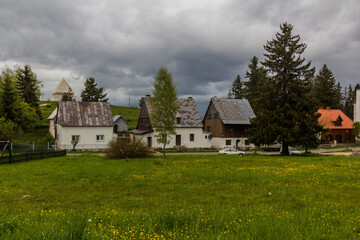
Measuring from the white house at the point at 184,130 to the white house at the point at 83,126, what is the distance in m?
6.07

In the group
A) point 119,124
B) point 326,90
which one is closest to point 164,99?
point 119,124

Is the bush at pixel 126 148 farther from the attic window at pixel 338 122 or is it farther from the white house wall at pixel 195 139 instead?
the attic window at pixel 338 122

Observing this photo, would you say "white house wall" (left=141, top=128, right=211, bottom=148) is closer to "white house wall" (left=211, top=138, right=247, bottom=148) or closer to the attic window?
"white house wall" (left=211, top=138, right=247, bottom=148)

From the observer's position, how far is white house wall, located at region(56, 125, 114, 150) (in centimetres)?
4531

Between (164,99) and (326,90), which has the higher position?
(326,90)

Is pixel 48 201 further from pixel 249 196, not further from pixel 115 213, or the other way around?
pixel 249 196

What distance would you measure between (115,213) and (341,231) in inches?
253

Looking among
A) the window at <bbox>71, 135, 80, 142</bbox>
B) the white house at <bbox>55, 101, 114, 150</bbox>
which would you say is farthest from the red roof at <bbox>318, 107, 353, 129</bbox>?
the window at <bbox>71, 135, 80, 142</bbox>

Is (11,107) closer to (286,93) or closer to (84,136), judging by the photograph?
(84,136)

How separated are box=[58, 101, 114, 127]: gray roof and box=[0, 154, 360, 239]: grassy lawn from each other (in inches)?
1097

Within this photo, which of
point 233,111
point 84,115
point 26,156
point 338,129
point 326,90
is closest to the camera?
point 26,156

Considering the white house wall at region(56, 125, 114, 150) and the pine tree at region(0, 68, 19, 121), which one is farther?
the pine tree at region(0, 68, 19, 121)

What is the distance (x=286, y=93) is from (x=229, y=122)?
17.3 m

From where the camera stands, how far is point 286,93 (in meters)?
36.5
